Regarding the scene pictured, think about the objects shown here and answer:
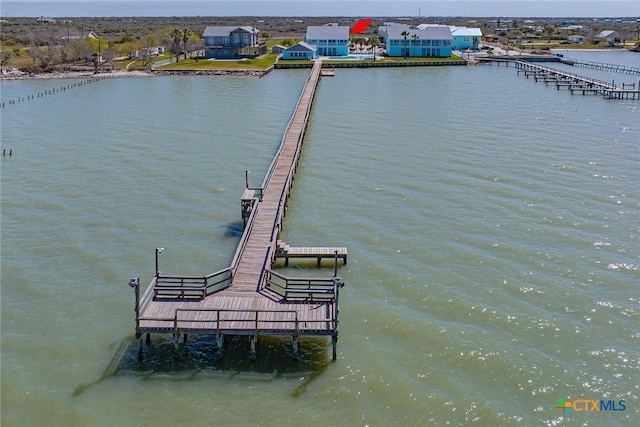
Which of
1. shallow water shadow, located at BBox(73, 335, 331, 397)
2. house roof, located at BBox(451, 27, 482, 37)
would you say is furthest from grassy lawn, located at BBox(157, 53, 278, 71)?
shallow water shadow, located at BBox(73, 335, 331, 397)

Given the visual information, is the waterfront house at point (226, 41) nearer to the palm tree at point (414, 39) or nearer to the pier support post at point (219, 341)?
the palm tree at point (414, 39)

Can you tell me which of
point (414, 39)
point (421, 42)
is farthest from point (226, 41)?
point (421, 42)

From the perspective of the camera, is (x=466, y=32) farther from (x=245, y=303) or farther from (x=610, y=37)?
(x=245, y=303)

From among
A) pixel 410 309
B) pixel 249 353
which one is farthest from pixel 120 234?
pixel 410 309

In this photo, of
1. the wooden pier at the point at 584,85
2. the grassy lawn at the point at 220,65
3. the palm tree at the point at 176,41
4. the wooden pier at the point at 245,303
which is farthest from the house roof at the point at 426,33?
the wooden pier at the point at 245,303

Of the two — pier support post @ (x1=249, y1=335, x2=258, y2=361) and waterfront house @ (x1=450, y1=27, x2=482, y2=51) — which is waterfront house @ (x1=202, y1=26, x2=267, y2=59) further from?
pier support post @ (x1=249, y1=335, x2=258, y2=361)

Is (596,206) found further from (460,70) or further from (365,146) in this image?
(460,70)
